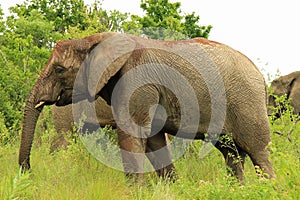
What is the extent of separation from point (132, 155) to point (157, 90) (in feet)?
2.23

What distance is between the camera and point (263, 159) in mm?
5598

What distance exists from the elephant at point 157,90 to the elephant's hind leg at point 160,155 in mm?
24

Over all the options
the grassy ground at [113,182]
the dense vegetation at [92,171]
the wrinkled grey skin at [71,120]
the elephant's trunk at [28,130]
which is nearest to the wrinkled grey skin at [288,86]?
the dense vegetation at [92,171]

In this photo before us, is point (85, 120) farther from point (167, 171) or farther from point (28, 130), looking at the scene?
point (28, 130)

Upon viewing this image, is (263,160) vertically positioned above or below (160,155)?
above

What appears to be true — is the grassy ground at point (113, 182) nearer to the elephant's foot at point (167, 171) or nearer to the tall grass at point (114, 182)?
the tall grass at point (114, 182)

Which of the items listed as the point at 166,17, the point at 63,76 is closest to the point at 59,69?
the point at 63,76

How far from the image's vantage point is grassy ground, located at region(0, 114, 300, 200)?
138 inches

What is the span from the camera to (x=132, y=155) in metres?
5.04

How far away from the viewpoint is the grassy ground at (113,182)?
11.5 feet

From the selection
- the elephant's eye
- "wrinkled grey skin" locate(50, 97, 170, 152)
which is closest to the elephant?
the elephant's eye

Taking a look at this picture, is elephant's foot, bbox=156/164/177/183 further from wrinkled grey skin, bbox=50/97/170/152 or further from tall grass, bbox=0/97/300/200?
wrinkled grey skin, bbox=50/97/170/152

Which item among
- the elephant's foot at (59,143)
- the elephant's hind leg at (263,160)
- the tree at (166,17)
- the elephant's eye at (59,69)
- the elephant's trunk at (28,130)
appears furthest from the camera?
the tree at (166,17)

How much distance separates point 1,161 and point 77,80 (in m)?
1.31
